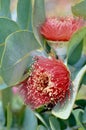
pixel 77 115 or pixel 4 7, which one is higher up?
pixel 4 7

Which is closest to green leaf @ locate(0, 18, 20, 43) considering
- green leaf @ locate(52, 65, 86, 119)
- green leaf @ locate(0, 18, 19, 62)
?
green leaf @ locate(0, 18, 19, 62)

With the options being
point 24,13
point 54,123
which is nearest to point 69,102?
point 54,123

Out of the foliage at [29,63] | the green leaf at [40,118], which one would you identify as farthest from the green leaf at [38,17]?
the green leaf at [40,118]

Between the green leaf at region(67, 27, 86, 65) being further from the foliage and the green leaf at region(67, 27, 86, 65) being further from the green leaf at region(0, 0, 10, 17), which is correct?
the green leaf at region(0, 0, 10, 17)

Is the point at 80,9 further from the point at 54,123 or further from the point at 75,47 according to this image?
the point at 54,123

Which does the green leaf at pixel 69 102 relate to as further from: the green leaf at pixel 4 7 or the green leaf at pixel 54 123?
the green leaf at pixel 4 7

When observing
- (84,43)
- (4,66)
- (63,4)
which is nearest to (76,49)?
(84,43)
